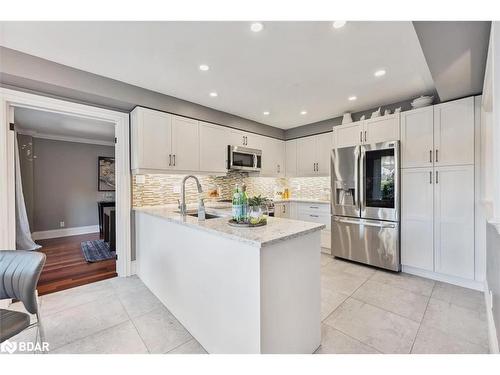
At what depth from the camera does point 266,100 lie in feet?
10.4

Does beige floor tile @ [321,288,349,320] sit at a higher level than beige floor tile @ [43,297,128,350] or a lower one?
lower

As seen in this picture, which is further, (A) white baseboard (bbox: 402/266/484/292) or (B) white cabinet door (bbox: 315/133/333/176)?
(B) white cabinet door (bbox: 315/133/333/176)

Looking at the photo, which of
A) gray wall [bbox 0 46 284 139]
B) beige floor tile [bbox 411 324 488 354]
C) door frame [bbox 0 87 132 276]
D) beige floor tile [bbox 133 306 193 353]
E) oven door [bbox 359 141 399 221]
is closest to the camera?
beige floor tile [bbox 411 324 488 354]

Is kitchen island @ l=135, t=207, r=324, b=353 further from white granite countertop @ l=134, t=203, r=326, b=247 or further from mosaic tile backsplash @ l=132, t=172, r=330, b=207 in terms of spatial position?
mosaic tile backsplash @ l=132, t=172, r=330, b=207

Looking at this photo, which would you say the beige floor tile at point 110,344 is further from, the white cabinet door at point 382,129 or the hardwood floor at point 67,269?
the white cabinet door at point 382,129

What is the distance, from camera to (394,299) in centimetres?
230

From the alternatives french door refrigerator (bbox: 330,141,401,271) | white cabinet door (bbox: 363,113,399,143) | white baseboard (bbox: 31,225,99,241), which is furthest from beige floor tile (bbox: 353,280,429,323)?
white baseboard (bbox: 31,225,99,241)

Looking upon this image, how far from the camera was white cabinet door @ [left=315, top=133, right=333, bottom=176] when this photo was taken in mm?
4023

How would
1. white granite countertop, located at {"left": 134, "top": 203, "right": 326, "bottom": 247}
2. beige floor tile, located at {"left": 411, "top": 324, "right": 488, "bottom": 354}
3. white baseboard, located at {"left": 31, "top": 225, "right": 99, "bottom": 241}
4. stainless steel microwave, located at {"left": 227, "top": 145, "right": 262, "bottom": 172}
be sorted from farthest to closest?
white baseboard, located at {"left": 31, "top": 225, "right": 99, "bottom": 241} → stainless steel microwave, located at {"left": 227, "top": 145, "right": 262, "bottom": 172} → beige floor tile, located at {"left": 411, "top": 324, "right": 488, "bottom": 354} → white granite countertop, located at {"left": 134, "top": 203, "right": 326, "bottom": 247}

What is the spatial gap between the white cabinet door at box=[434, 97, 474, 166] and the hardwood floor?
4497 millimetres

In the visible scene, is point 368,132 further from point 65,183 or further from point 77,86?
point 65,183
